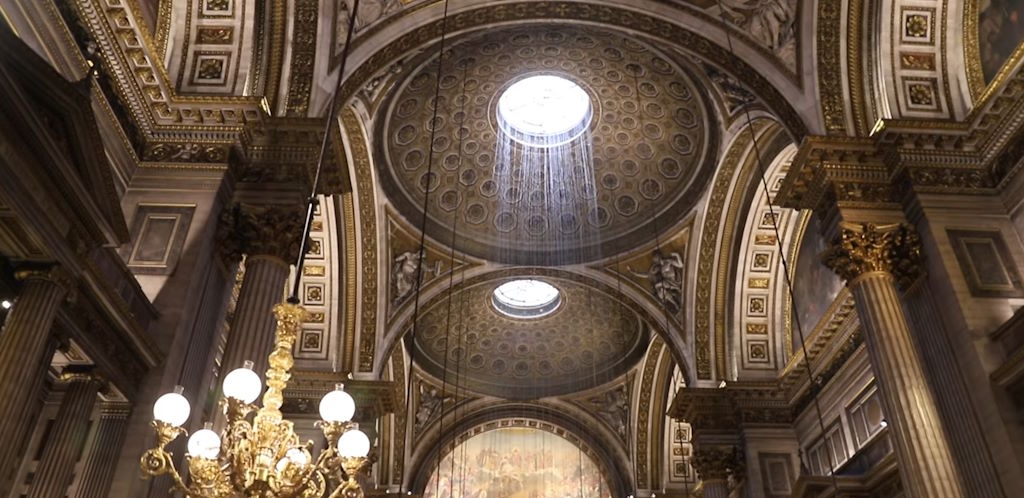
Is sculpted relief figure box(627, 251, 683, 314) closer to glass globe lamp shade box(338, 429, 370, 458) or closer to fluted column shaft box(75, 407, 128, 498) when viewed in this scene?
fluted column shaft box(75, 407, 128, 498)

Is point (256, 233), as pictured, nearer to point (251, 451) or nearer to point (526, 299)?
point (251, 451)

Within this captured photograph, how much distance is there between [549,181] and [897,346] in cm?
983

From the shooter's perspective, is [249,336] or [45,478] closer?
[45,478]

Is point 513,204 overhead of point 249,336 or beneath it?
overhead

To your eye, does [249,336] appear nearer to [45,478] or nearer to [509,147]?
[45,478]

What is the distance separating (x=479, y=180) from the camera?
16.9 meters

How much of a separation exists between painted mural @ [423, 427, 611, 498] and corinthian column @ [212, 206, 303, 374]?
52.7 feet

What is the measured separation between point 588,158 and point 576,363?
7.89 m

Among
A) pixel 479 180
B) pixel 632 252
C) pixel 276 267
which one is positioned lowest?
pixel 276 267

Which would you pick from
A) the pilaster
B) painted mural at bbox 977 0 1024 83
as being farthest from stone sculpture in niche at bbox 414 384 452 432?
the pilaster

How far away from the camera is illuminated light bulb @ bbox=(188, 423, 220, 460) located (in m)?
4.98

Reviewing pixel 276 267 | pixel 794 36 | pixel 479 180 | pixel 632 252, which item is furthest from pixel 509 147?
pixel 276 267

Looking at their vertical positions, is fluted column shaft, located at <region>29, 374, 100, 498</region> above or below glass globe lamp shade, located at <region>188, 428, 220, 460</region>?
above

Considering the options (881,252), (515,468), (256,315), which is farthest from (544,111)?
(515,468)
